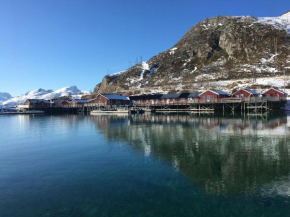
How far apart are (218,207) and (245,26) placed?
174179 millimetres

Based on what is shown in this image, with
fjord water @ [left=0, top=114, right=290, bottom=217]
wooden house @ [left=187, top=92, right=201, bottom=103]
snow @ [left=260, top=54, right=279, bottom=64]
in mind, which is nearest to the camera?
fjord water @ [left=0, top=114, right=290, bottom=217]

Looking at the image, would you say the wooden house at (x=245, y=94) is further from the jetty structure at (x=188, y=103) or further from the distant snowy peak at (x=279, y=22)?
the distant snowy peak at (x=279, y=22)

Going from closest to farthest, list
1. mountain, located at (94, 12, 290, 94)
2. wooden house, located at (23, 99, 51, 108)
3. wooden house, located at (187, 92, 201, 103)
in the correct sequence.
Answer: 1. wooden house, located at (187, 92, 201, 103)
2. mountain, located at (94, 12, 290, 94)
3. wooden house, located at (23, 99, 51, 108)

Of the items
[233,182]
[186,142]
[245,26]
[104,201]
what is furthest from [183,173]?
[245,26]

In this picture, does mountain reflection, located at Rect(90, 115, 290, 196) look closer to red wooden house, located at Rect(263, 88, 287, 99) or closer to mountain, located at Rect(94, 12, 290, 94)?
red wooden house, located at Rect(263, 88, 287, 99)

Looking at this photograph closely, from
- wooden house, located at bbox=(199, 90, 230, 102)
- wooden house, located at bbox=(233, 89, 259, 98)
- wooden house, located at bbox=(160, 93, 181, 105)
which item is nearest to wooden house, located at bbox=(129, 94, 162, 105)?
wooden house, located at bbox=(160, 93, 181, 105)

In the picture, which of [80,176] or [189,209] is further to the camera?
[80,176]

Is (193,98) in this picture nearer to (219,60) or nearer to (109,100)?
(109,100)

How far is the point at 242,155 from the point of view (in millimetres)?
19031

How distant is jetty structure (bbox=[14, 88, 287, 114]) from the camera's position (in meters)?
69.7

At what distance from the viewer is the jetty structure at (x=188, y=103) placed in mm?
69688

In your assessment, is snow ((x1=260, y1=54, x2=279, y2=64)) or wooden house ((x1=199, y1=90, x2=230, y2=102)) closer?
wooden house ((x1=199, y1=90, x2=230, y2=102))

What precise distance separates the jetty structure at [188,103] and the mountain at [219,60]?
28023 mm

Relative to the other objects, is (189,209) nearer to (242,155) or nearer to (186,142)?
(242,155)
